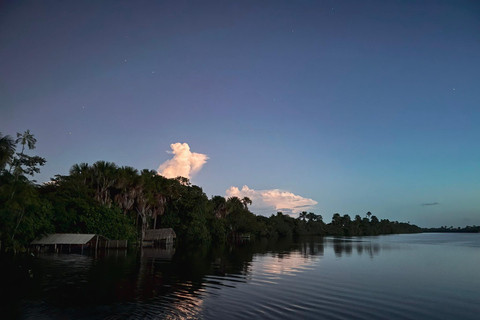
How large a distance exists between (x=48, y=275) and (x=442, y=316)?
73.7 ft

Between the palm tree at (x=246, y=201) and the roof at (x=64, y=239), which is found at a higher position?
the palm tree at (x=246, y=201)

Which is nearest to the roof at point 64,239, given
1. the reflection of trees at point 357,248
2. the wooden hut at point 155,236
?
the wooden hut at point 155,236

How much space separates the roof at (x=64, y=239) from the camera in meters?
39.2

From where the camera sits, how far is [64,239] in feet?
130

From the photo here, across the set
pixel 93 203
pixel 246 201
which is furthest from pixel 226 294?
pixel 246 201

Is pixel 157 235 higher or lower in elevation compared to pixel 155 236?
higher

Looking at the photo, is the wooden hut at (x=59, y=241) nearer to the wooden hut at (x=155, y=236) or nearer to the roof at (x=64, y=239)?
the roof at (x=64, y=239)

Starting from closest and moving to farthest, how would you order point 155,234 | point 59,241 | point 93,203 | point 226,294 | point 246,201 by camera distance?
point 226,294 < point 59,241 < point 93,203 < point 155,234 < point 246,201

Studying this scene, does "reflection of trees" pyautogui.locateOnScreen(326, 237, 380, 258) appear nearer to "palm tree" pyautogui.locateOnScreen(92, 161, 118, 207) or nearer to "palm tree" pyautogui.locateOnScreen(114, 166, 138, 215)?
"palm tree" pyautogui.locateOnScreen(114, 166, 138, 215)

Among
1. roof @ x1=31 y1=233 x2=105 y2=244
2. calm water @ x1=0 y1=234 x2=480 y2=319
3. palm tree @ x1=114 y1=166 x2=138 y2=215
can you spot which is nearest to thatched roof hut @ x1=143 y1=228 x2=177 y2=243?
palm tree @ x1=114 y1=166 x2=138 y2=215

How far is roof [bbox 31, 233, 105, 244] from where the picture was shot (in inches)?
1543

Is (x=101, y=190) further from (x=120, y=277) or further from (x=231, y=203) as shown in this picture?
(x=231, y=203)

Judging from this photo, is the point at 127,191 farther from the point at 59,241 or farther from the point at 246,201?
the point at 246,201

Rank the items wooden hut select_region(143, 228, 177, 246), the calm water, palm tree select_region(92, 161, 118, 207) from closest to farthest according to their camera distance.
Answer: the calm water, palm tree select_region(92, 161, 118, 207), wooden hut select_region(143, 228, 177, 246)
